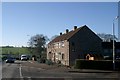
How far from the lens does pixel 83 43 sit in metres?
61.3

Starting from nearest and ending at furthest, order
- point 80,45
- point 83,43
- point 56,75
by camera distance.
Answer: point 56,75 < point 80,45 < point 83,43

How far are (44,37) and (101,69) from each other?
74.2 meters

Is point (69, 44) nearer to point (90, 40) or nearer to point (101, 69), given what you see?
point (90, 40)

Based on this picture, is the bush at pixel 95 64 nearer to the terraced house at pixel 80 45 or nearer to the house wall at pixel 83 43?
the terraced house at pixel 80 45

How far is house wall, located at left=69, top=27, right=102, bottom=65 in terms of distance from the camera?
198 feet

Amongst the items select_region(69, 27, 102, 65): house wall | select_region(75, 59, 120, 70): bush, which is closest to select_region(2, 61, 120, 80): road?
select_region(75, 59, 120, 70): bush

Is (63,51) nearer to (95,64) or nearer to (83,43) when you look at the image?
(83,43)

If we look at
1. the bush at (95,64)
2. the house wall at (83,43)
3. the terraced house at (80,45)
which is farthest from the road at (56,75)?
the house wall at (83,43)

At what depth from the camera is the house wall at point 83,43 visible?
60469 mm

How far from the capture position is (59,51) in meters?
69.6

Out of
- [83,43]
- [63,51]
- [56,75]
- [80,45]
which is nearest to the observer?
[56,75]

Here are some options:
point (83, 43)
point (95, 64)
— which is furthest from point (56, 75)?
point (83, 43)

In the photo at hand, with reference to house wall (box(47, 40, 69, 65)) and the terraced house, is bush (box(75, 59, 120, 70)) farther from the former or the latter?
house wall (box(47, 40, 69, 65))

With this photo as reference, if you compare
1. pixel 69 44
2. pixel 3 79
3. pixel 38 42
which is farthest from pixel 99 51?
pixel 38 42
